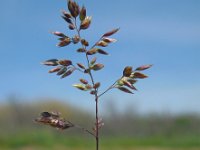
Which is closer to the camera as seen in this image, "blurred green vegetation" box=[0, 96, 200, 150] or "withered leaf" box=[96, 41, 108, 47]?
"withered leaf" box=[96, 41, 108, 47]

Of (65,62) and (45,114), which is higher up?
(65,62)

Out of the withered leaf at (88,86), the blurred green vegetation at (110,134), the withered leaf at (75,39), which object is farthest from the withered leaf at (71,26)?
the blurred green vegetation at (110,134)

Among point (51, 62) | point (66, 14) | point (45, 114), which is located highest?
point (66, 14)

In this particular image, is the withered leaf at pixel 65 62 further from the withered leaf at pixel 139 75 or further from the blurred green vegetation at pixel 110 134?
the blurred green vegetation at pixel 110 134

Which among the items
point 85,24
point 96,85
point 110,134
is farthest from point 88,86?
point 110,134

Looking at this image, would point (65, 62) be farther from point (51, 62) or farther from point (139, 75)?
point (139, 75)

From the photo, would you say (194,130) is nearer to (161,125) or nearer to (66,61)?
(161,125)

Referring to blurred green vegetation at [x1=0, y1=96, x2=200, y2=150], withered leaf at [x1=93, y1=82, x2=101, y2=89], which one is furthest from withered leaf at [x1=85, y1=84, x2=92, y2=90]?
blurred green vegetation at [x1=0, y1=96, x2=200, y2=150]

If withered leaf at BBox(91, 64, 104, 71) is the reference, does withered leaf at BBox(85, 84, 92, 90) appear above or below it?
below

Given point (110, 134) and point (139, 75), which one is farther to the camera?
point (110, 134)

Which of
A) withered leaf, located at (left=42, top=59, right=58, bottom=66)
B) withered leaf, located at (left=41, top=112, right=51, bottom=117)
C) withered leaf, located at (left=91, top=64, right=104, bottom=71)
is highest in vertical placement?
withered leaf, located at (left=42, top=59, right=58, bottom=66)

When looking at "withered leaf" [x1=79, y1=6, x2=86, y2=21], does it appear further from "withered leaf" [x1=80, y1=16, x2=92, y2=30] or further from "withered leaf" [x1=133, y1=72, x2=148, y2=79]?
"withered leaf" [x1=133, y1=72, x2=148, y2=79]
